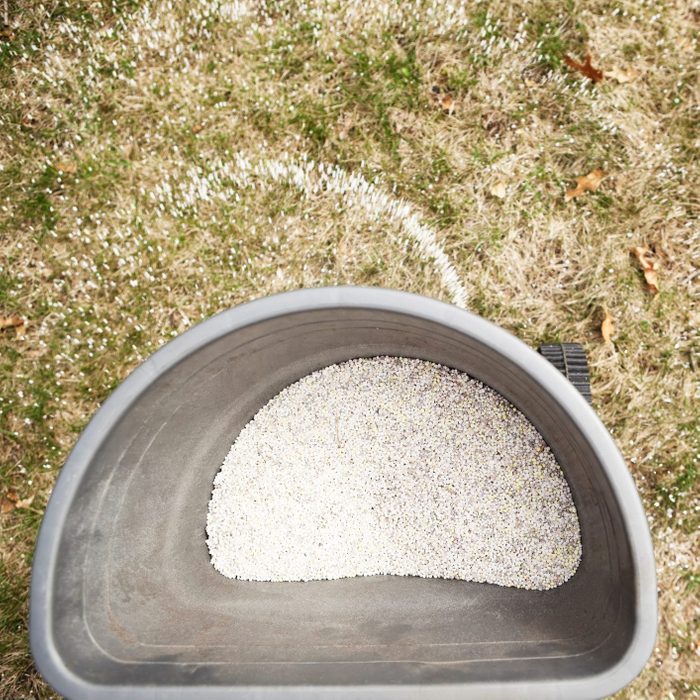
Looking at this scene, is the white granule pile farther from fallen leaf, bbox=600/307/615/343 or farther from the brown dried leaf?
the brown dried leaf

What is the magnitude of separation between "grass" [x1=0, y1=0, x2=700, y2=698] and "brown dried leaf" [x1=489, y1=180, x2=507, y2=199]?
0.08 ft

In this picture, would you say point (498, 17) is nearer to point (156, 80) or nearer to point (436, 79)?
point (436, 79)

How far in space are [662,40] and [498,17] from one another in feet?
2.17

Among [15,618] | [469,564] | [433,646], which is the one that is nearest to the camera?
[433,646]

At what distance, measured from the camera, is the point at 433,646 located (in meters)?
1.86

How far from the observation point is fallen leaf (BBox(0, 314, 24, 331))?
2625 mm

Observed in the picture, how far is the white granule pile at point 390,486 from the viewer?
2242 millimetres

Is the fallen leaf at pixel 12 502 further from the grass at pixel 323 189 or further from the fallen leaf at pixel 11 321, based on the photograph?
the fallen leaf at pixel 11 321

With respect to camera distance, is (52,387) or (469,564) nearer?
(469,564)

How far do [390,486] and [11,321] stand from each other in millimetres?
1649

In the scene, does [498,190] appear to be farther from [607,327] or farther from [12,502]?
[12,502]

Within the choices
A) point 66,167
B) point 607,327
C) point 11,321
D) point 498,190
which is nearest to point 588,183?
point 498,190

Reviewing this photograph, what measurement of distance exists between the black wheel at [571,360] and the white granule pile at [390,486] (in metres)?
0.24

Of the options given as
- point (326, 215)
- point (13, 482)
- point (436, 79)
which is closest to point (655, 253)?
point (436, 79)
